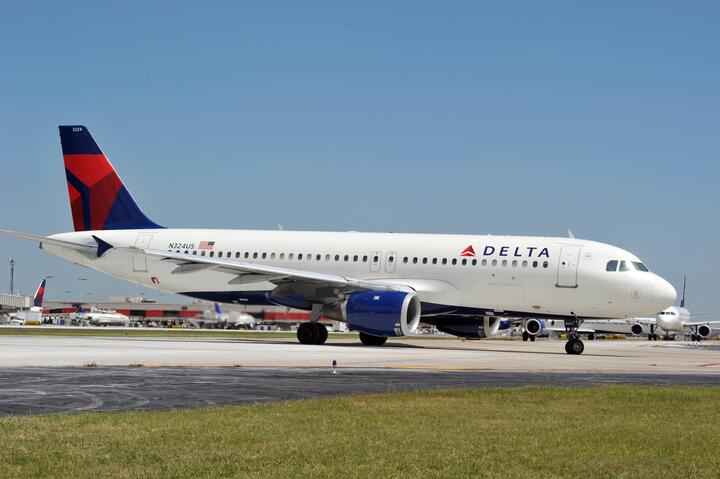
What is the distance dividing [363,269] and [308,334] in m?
3.29

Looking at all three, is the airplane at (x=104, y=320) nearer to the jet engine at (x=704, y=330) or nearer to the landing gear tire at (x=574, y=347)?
the jet engine at (x=704, y=330)

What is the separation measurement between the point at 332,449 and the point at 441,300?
2672 cm

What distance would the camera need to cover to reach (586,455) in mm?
10117

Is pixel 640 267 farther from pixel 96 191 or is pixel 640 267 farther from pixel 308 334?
pixel 96 191

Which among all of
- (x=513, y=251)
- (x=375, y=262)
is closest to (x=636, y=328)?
(x=375, y=262)

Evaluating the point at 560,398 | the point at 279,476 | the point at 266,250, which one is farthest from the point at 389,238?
the point at 279,476

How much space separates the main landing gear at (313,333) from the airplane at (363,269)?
0.17 ft

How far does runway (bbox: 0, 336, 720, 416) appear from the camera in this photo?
51.8 ft

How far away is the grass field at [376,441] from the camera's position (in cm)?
929

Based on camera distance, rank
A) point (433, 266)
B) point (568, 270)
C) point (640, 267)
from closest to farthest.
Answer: point (568, 270), point (640, 267), point (433, 266)

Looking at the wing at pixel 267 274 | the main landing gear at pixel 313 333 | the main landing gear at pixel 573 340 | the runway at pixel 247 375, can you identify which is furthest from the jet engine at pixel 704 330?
the runway at pixel 247 375

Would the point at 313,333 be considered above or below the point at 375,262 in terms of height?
below

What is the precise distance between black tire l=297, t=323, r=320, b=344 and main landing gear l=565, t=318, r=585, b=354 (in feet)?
30.9

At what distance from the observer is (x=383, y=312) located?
34531 mm
